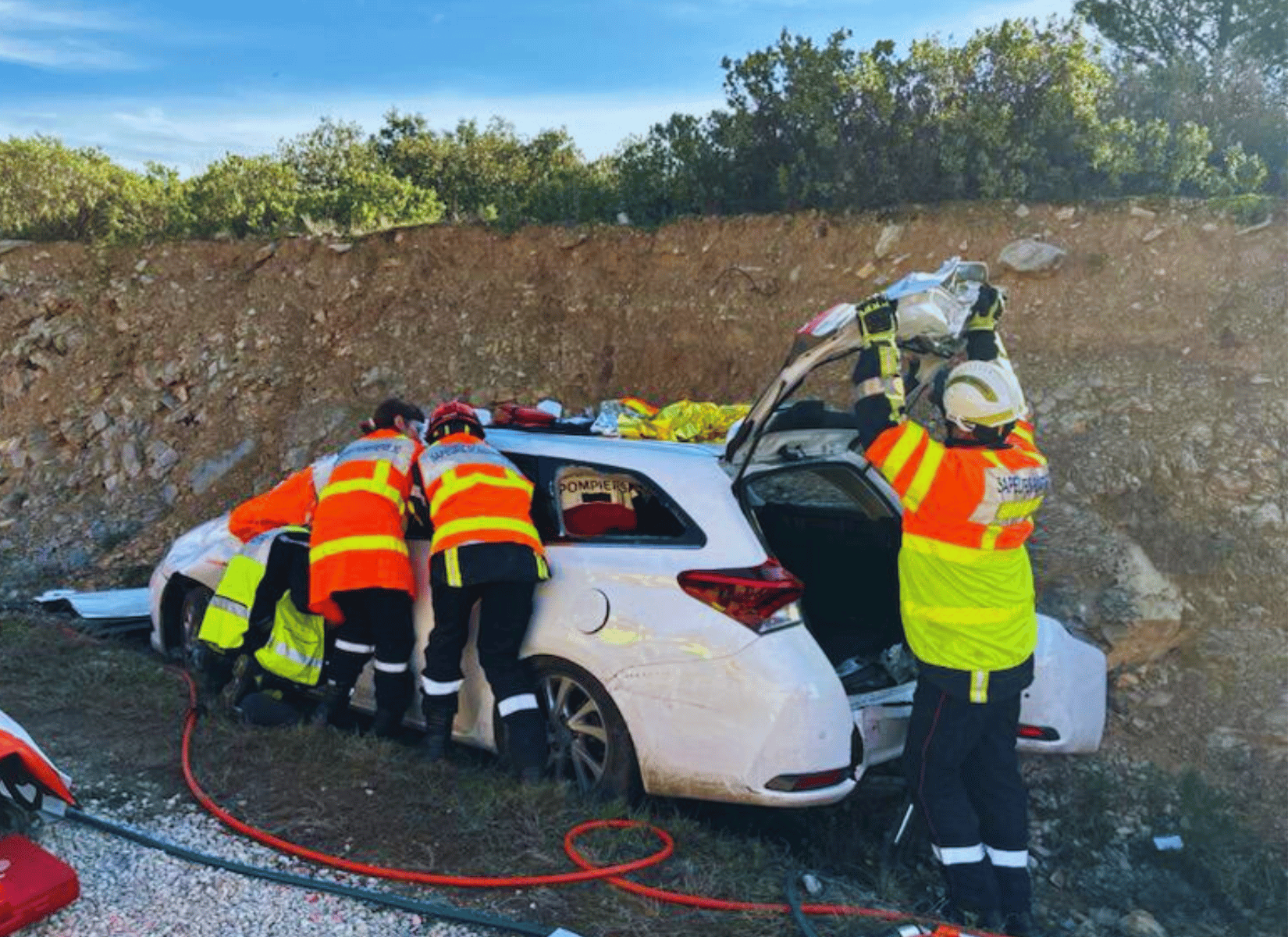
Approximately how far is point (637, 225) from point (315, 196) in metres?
4.38

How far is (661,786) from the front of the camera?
4.16m

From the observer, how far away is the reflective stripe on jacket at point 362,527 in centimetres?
475

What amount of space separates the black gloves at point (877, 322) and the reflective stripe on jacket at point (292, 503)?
103 inches

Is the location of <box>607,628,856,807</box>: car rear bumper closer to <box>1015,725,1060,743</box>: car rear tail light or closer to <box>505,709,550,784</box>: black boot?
<box>505,709,550,784</box>: black boot

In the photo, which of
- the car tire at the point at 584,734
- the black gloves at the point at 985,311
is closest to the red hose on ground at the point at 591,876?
the car tire at the point at 584,734

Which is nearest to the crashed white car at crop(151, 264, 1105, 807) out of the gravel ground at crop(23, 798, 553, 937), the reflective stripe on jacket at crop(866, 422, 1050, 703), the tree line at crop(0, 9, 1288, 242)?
the reflective stripe on jacket at crop(866, 422, 1050, 703)

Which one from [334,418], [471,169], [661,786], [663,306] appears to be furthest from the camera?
[471,169]

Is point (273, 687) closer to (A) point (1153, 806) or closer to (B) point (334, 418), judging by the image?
(A) point (1153, 806)

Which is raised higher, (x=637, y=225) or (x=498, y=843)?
(x=637, y=225)

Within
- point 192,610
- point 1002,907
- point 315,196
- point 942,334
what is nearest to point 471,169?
point 315,196

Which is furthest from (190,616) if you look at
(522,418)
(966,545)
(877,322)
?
(966,545)

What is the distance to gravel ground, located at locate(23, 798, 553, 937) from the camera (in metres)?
3.39

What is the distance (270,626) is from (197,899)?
1.98 m

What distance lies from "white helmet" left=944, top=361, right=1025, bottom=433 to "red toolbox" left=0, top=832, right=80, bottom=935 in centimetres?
324
